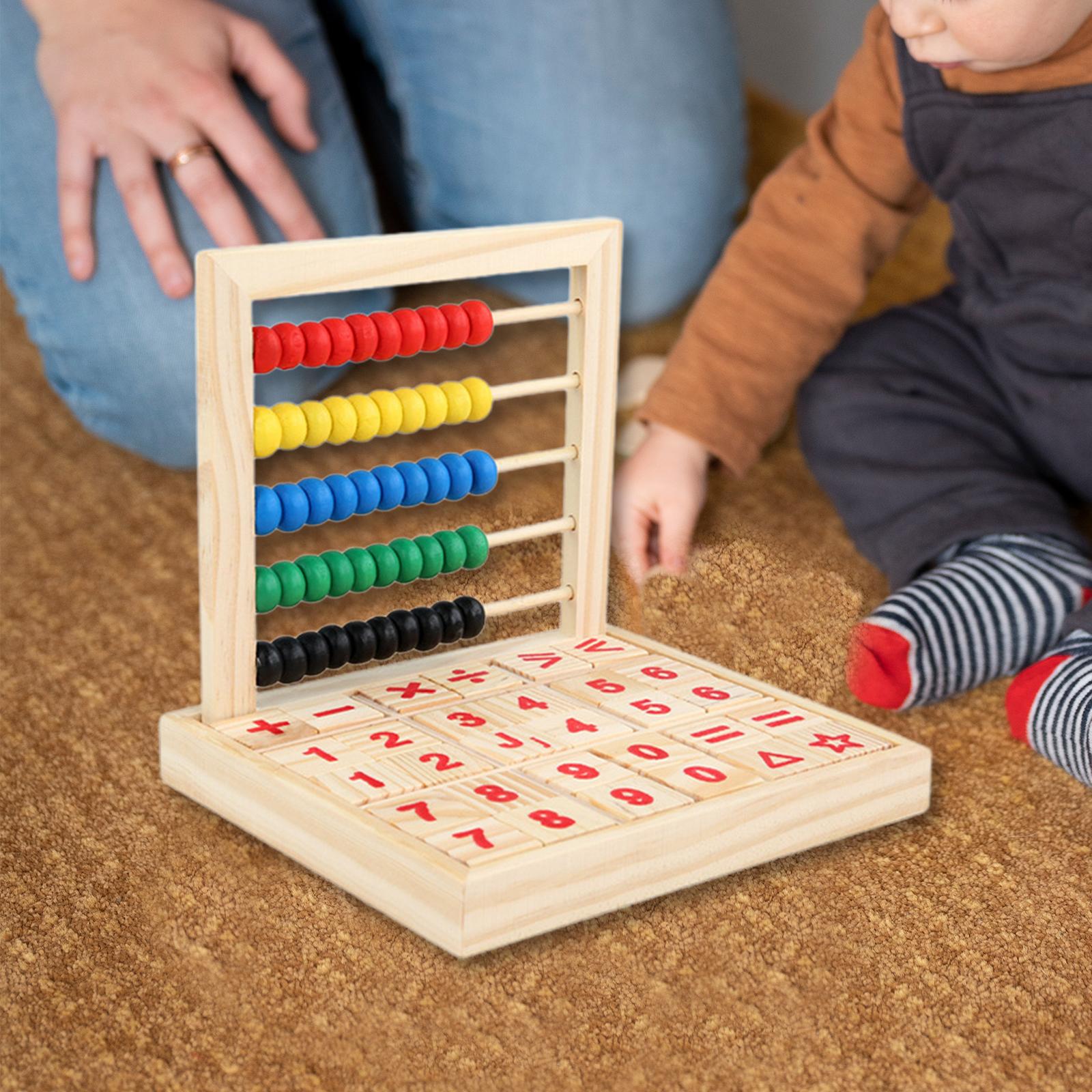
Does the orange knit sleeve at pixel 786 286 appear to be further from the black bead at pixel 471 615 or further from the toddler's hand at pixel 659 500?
the black bead at pixel 471 615

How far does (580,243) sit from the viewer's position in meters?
0.73

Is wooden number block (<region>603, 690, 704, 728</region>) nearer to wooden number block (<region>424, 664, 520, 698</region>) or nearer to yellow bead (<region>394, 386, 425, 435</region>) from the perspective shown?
wooden number block (<region>424, 664, 520, 698</region>)

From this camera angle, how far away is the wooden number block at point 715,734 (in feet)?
2.22

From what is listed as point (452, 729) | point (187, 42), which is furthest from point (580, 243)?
point (187, 42)

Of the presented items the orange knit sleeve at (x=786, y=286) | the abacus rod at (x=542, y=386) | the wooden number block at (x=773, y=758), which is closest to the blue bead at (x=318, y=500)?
the abacus rod at (x=542, y=386)

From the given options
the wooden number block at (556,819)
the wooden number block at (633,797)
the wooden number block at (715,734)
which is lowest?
the wooden number block at (715,734)

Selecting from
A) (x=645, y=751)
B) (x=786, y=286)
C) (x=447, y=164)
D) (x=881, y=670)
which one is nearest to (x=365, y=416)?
(x=645, y=751)

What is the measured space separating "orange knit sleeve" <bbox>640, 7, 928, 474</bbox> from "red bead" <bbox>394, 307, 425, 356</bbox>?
0.32 metres

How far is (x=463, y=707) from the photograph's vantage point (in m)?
0.71

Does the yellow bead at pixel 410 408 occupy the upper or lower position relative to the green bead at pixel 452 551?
upper

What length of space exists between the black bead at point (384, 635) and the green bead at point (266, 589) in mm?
52

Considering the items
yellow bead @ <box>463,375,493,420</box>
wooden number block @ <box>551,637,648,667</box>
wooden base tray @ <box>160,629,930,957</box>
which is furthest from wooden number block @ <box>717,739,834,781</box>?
yellow bead @ <box>463,375,493,420</box>

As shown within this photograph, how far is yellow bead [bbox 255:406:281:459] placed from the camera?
0.66 meters

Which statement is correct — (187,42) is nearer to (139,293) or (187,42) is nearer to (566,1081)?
(139,293)
